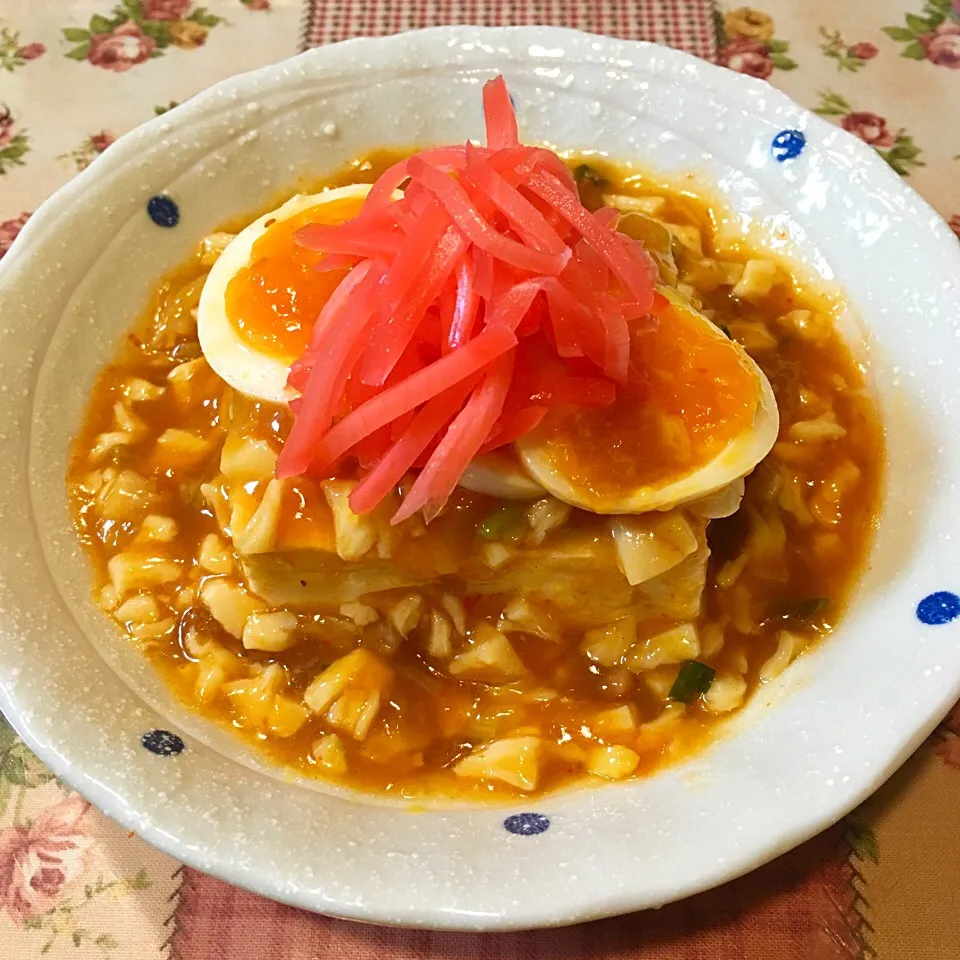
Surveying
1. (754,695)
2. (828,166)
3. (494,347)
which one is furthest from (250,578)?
(828,166)

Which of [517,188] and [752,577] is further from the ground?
[517,188]

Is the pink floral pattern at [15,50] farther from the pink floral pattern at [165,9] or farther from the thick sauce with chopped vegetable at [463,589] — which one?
the thick sauce with chopped vegetable at [463,589]

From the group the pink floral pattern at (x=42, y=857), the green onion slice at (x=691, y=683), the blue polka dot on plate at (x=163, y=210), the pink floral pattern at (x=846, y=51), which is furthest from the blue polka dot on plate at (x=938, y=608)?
the pink floral pattern at (x=846, y=51)

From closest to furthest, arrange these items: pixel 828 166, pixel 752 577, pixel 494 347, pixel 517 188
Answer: pixel 494 347, pixel 517 188, pixel 752 577, pixel 828 166

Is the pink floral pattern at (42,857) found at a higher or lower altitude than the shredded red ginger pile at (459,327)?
lower

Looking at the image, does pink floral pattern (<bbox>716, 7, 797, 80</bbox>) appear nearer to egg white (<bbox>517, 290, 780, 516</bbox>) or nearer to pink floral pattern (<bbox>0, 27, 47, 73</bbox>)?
egg white (<bbox>517, 290, 780, 516</bbox>)

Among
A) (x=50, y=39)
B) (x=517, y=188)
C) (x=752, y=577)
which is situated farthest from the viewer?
(x=50, y=39)

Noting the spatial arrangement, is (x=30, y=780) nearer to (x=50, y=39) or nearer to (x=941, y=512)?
(x=941, y=512)
